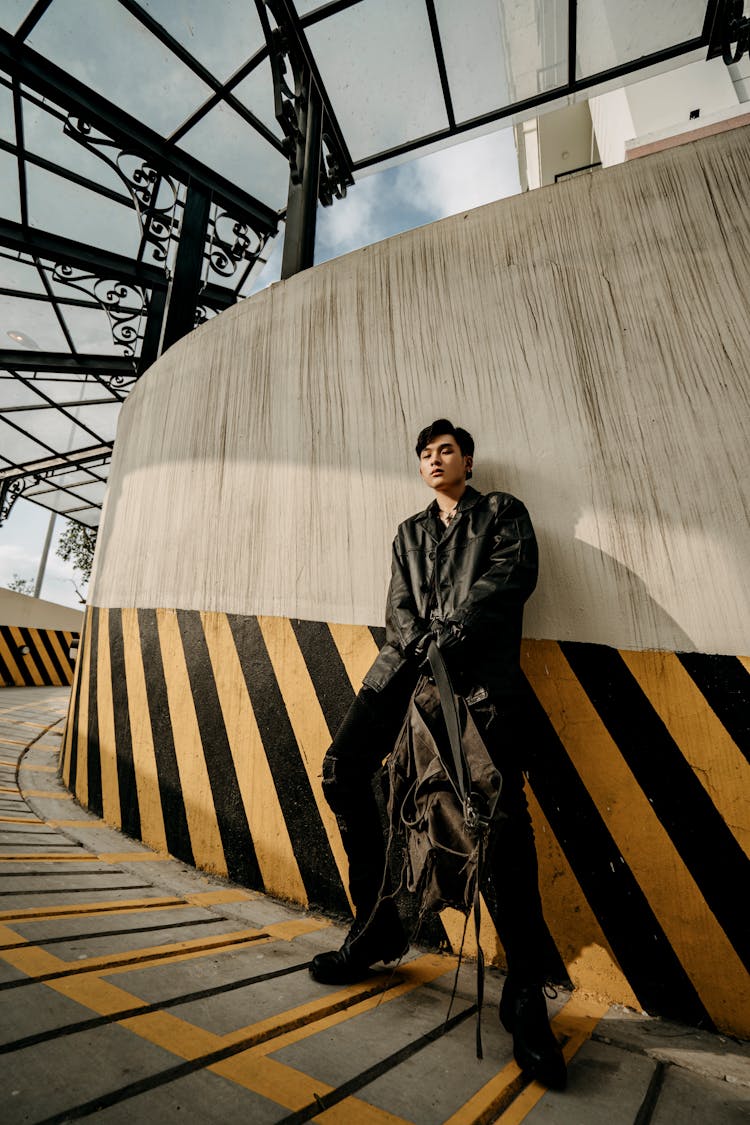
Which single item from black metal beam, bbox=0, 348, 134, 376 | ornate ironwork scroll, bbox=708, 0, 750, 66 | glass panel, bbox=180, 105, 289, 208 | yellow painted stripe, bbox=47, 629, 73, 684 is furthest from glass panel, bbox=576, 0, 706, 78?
yellow painted stripe, bbox=47, 629, 73, 684

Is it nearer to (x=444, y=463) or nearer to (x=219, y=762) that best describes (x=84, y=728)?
(x=219, y=762)

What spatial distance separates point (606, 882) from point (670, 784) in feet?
1.14

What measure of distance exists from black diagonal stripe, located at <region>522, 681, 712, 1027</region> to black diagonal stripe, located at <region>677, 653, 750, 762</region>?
1.48 ft

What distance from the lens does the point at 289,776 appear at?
75.9 inches

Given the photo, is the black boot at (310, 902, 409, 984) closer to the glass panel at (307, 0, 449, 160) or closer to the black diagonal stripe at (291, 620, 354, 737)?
the black diagonal stripe at (291, 620, 354, 737)

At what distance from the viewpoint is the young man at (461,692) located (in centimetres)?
117

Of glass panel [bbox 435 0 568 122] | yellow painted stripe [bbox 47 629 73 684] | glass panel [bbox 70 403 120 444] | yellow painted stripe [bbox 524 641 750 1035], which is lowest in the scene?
yellow painted stripe [bbox 524 641 750 1035]

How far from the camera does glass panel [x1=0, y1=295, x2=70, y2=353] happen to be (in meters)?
6.73

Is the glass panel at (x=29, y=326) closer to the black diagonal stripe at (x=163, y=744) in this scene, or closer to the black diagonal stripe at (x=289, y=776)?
the black diagonal stripe at (x=163, y=744)

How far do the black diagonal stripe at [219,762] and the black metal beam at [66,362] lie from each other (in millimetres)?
6586

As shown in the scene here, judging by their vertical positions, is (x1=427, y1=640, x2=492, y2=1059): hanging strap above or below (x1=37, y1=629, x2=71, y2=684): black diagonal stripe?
below

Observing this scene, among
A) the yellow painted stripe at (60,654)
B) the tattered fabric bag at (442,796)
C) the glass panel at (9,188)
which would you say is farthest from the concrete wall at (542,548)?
the yellow painted stripe at (60,654)

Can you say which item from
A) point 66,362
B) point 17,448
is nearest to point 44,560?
point 17,448

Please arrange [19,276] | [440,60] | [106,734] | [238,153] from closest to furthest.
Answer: [106,734], [440,60], [238,153], [19,276]
